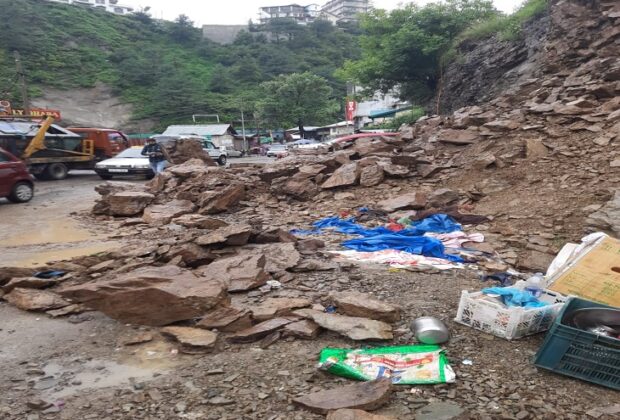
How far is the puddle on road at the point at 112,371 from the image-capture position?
116 inches

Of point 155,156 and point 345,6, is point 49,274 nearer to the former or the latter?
point 155,156

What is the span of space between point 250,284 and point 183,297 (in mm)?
934

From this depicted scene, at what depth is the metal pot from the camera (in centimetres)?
332

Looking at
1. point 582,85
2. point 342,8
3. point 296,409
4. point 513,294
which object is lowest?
point 296,409

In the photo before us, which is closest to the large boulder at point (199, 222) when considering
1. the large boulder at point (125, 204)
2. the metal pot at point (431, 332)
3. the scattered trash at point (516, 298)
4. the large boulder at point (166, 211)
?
the large boulder at point (166, 211)

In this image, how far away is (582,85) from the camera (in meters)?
11.5

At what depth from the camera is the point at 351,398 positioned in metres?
2.61

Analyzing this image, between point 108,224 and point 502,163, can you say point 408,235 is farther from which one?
point 108,224

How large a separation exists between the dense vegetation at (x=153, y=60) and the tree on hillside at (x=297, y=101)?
47 cm

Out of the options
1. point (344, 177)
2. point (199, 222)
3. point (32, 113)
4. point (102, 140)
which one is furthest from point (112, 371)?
point (32, 113)

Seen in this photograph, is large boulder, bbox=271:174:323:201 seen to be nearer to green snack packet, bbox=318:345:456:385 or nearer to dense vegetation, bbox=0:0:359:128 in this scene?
green snack packet, bbox=318:345:456:385

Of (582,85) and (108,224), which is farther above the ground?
(582,85)

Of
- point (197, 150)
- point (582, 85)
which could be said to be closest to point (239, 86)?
point (197, 150)

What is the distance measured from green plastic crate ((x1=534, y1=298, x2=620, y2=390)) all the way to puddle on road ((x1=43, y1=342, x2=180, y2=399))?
2.55m
